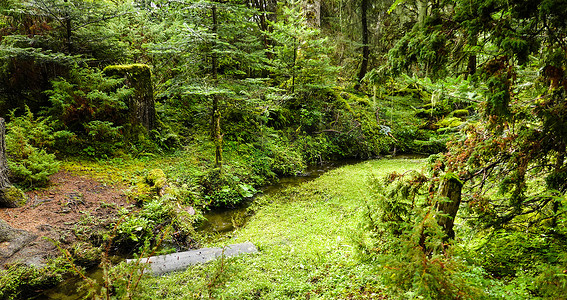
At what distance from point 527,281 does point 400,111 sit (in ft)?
46.4

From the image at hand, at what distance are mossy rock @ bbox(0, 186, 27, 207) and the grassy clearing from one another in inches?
148

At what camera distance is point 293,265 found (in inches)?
177

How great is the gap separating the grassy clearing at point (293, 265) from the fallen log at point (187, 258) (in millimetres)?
198

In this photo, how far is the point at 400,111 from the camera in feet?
50.9

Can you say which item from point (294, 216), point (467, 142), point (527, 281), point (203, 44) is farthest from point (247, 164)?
point (527, 281)

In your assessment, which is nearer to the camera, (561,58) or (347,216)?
(561,58)

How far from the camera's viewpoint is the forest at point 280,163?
236cm

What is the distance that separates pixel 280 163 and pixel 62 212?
257 inches

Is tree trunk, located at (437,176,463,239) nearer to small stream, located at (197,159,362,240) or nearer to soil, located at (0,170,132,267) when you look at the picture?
small stream, located at (197,159,362,240)

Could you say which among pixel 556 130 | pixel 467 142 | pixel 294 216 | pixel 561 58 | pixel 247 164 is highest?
pixel 561 58

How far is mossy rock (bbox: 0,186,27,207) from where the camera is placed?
207 inches

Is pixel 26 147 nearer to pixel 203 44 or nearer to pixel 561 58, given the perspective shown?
pixel 203 44

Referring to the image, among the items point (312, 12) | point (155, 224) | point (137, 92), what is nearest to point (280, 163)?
point (155, 224)

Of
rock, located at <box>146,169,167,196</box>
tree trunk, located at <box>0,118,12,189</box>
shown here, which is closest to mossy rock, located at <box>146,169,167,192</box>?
rock, located at <box>146,169,167,196</box>
